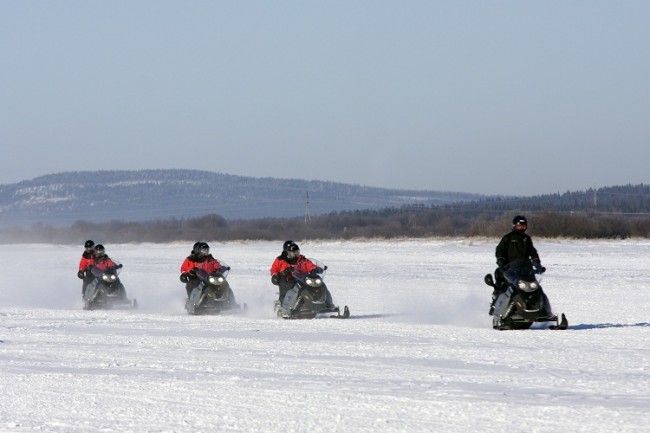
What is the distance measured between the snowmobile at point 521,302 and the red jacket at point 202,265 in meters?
7.64

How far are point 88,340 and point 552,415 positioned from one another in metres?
9.38

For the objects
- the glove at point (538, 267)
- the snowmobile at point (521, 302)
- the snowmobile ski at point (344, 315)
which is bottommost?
the snowmobile ski at point (344, 315)

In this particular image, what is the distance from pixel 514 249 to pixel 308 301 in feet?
15.0

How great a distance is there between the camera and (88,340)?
18.3 m

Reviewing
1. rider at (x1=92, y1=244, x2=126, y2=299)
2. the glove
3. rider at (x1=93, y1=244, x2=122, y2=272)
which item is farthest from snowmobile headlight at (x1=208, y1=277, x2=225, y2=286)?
the glove

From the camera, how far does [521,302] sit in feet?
67.2

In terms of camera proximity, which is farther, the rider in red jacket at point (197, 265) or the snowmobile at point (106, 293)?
the snowmobile at point (106, 293)

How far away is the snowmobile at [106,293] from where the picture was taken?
30203 millimetres

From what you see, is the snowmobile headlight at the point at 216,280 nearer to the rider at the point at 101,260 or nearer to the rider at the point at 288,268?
the rider at the point at 288,268

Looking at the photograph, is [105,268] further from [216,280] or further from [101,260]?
[216,280]

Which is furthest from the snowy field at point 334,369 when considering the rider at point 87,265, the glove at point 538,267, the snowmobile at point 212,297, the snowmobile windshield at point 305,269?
the rider at point 87,265

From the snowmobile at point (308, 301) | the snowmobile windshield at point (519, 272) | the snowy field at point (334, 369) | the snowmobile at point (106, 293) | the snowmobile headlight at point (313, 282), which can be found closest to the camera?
the snowy field at point (334, 369)

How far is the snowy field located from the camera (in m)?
10.2

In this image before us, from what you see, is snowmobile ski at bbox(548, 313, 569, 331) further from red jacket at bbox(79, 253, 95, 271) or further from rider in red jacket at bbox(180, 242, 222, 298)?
red jacket at bbox(79, 253, 95, 271)
